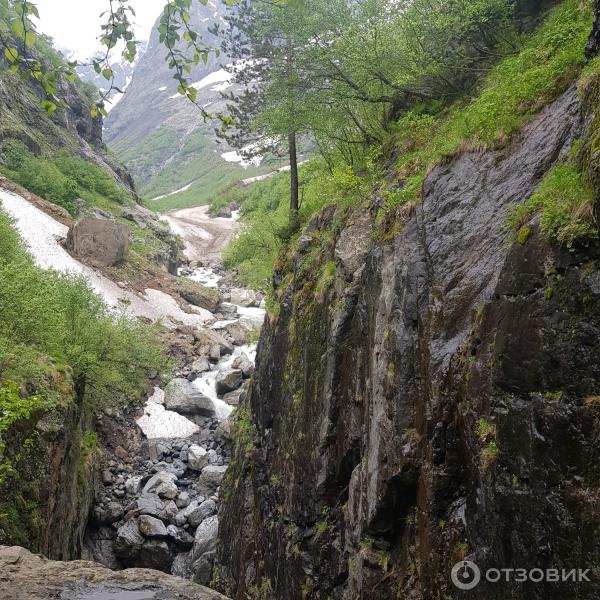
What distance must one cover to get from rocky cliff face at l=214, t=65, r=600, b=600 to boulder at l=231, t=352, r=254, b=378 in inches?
626

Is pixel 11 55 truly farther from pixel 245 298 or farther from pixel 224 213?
pixel 224 213

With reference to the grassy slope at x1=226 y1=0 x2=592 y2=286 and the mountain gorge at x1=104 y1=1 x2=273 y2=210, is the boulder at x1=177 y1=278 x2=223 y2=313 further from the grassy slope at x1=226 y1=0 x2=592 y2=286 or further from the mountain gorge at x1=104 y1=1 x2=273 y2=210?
the mountain gorge at x1=104 y1=1 x2=273 y2=210

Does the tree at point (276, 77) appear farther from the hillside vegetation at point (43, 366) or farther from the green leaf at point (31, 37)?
the hillside vegetation at point (43, 366)

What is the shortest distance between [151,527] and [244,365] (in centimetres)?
1200

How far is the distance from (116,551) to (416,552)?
46.9 feet

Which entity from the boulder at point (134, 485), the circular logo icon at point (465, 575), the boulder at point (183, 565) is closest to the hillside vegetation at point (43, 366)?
the boulder at point (134, 485)

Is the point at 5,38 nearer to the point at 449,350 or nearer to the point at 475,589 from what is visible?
the point at 449,350

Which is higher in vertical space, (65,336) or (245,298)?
(245,298)

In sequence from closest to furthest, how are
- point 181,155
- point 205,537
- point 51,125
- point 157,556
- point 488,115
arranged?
point 488,115 < point 205,537 < point 157,556 < point 51,125 < point 181,155

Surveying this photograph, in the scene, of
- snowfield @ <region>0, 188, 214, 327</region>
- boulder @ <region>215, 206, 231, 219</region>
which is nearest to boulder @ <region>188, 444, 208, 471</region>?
snowfield @ <region>0, 188, 214, 327</region>

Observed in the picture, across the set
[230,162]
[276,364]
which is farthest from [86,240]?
[230,162]

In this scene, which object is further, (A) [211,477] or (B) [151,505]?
(A) [211,477]

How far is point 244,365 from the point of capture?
27.8 metres

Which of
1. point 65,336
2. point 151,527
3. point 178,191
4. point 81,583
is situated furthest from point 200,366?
point 178,191
